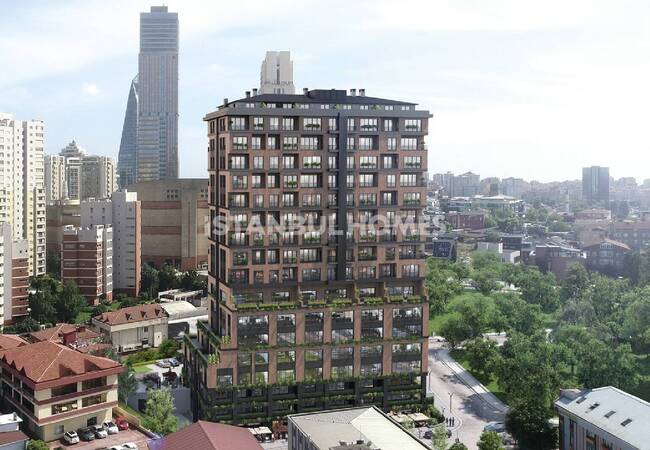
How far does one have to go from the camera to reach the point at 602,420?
38062 mm

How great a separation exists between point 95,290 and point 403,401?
166 feet

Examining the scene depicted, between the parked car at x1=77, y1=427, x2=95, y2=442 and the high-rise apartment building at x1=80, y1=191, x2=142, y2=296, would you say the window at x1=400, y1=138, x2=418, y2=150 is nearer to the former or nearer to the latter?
the parked car at x1=77, y1=427, x2=95, y2=442

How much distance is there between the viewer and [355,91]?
164 feet

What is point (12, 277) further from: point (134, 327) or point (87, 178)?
point (87, 178)

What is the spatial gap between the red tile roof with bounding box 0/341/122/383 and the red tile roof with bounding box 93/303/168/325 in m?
21.6

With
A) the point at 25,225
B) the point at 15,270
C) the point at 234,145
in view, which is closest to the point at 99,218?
the point at 25,225

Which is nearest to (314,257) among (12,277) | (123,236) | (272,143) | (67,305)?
(272,143)

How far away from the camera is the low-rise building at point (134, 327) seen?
67188 millimetres

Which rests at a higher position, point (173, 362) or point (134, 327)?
point (134, 327)

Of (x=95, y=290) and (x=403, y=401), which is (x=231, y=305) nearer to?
(x=403, y=401)

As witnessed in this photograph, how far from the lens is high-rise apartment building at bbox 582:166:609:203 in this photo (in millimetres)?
187125

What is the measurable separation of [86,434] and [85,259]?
46.9 m

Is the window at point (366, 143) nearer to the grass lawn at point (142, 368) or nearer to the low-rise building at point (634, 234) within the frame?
the grass lawn at point (142, 368)

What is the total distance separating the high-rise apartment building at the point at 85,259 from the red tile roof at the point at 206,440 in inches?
2021
